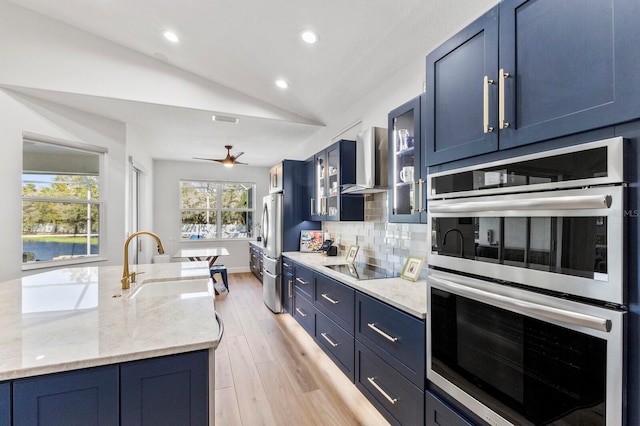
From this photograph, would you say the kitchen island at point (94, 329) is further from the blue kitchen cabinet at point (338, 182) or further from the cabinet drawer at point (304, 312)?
the blue kitchen cabinet at point (338, 182)

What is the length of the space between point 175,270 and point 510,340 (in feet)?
8.16

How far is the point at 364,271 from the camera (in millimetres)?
2809

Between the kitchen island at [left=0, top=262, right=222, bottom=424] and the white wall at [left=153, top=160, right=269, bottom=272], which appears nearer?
the kitchen island at [left=0, top=262, right=222, bottom=424]

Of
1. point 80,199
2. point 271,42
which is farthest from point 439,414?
point 80,199

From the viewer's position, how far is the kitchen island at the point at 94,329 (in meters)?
1.00

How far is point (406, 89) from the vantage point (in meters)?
2.68

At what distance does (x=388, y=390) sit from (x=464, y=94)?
5.76 feet

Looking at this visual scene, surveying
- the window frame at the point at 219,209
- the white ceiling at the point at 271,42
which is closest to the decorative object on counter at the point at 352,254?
the white ceiling at the point at 271,42

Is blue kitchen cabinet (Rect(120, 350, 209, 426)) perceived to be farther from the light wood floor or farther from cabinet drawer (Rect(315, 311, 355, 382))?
cabinet drawer (Rect(315, 311, 355, 382))

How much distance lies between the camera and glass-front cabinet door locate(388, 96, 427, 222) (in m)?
2.11

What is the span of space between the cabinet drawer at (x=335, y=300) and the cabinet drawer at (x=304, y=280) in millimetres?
152

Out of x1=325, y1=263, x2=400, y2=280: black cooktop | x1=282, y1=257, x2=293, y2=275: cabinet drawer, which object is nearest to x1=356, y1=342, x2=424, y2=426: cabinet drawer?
x1=325, y1=263, x2=400, y2=280: black cooktop

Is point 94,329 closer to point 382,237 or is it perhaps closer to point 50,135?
point 382,237

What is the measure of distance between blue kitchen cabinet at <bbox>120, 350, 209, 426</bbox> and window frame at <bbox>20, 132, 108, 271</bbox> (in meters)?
3.34
